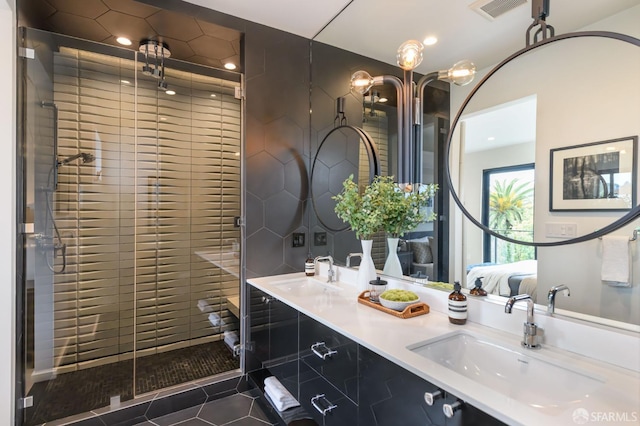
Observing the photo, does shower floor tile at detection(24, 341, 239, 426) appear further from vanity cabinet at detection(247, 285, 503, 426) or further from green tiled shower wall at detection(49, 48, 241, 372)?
vanity cabinet at detection(247, 285, 503, 426)

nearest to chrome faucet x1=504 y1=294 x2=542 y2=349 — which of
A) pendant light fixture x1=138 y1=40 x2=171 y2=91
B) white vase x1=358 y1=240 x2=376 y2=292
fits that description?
white vase x1=358 y1=240 x2=376 y2=292

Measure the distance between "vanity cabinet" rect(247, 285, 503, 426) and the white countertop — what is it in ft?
0.11

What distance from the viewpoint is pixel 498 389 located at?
1065 mm

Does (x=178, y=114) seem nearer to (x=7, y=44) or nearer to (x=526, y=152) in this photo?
(x=7, y=44)

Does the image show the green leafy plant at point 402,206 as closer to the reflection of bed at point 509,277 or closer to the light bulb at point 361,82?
the reflection of bed at point 509,277

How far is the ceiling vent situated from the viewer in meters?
1.35

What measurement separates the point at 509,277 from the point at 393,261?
613mm

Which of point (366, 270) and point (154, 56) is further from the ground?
point (154, 56)

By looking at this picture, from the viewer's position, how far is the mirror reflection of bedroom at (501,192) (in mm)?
1272

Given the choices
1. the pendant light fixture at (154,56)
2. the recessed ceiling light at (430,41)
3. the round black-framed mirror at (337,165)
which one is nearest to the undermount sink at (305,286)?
the round black-framed mirror at (337,165)

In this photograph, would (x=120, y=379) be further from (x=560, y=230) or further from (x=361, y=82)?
(x=560, y=230)

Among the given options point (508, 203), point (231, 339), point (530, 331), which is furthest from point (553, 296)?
point (231, 339)

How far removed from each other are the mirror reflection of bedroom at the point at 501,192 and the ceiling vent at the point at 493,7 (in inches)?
15.8

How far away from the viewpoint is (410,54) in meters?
1.72
